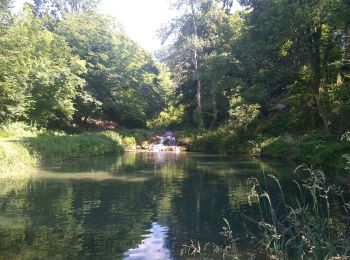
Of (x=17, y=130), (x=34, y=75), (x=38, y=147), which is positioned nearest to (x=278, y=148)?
(x=38, y=147)

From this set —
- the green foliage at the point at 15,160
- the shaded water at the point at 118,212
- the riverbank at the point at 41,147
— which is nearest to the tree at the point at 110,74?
the riverbank at the point at 41,147

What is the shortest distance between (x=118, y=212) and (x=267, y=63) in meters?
21.1

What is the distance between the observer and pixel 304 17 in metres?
21.6

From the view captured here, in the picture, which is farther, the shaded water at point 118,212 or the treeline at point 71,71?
the treeline at point 71,71

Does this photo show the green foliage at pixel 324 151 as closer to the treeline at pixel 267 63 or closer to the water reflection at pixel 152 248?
the treeline at pixel 267 63

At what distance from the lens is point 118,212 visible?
37.2 feet

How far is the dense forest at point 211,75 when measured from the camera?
23953 mm

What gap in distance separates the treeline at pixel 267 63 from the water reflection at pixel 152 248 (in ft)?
37.0

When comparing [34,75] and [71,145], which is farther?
[34,75]

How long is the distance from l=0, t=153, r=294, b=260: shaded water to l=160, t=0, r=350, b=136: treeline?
8.63 meters

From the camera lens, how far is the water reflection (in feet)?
25.4

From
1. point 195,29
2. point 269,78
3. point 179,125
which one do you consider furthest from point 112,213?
point 179,125

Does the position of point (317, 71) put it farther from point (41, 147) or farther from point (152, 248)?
point (152, 248)

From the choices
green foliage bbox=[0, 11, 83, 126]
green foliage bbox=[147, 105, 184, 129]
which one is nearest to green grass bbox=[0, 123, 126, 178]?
green foliage bbox=[0, 11, 83, 126]
